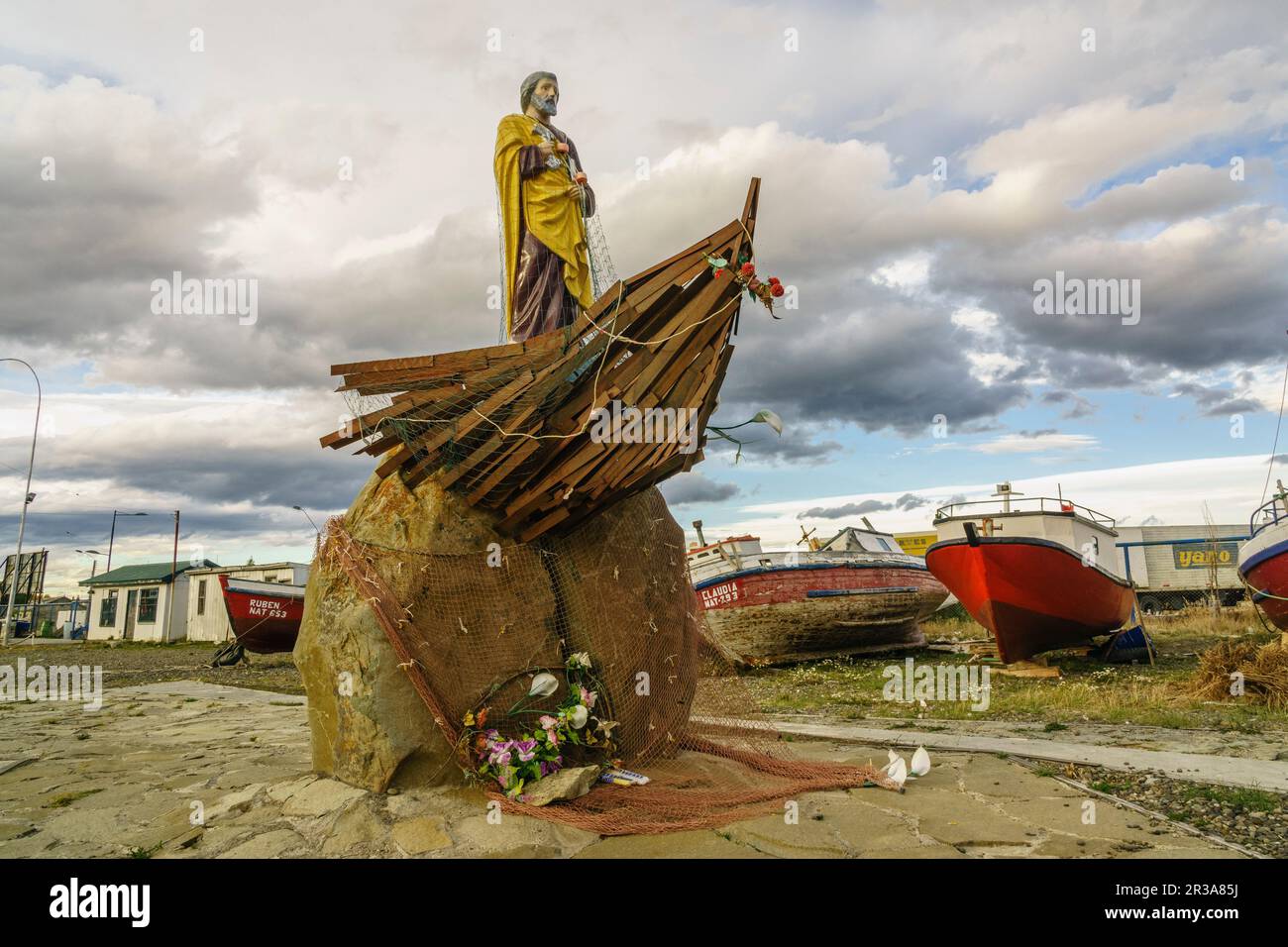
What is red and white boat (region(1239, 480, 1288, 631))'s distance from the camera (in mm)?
12680

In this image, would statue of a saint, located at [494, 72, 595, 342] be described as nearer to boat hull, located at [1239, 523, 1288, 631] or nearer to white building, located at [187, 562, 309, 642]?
boat hull, located at [1239, 523, 1288, 631]

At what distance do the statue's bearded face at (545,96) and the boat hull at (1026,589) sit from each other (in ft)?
34.7

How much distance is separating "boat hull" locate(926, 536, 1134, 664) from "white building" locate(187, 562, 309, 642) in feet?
93.7

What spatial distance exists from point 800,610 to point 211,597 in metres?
30.4

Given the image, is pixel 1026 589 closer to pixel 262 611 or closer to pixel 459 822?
pixel 459 822

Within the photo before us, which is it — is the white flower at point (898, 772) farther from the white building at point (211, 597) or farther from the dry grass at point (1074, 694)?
the white building at point (211, 597)

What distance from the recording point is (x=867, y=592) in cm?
1714

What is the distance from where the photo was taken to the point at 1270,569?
42.5ft

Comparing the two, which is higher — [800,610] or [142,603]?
[800,610]

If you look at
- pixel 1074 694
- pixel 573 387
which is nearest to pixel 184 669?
pixel 573 387

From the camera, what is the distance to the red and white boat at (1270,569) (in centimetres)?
1268
